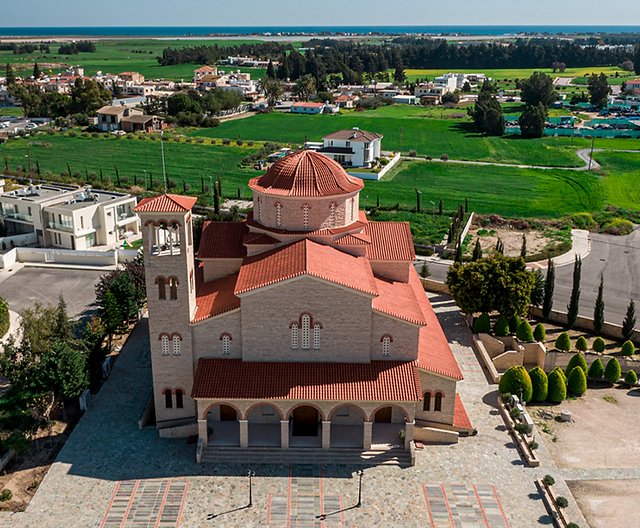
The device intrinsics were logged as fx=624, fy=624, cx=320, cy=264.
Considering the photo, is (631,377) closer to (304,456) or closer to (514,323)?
(514,323)

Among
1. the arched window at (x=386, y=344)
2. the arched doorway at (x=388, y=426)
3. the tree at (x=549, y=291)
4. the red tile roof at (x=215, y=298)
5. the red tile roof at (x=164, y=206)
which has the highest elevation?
the red tile roof at (x=164, y=206)

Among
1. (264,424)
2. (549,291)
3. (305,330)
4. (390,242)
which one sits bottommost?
(264,424)

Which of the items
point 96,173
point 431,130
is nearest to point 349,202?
point 96,173

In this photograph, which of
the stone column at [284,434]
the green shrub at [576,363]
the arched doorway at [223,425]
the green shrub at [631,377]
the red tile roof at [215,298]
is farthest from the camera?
the green shrub at [576,363]

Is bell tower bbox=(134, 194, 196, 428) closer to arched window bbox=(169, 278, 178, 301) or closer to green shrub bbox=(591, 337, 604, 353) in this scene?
arched window bbox=(169, 278, 178, 301)

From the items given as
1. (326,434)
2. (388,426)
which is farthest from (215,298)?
(388,426)

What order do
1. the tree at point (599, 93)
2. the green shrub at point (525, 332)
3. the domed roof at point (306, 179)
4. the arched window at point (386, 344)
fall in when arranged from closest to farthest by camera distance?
the arched window at point (386, 344)
the domed roof at point (306, 179)
the green shrub at point (525, 332)
the tree at point (599, 93)

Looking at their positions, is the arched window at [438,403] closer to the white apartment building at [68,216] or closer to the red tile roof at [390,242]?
the red tile roof at [390,242]

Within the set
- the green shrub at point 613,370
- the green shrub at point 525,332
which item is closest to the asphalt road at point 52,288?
the green shrub at point 525,332
